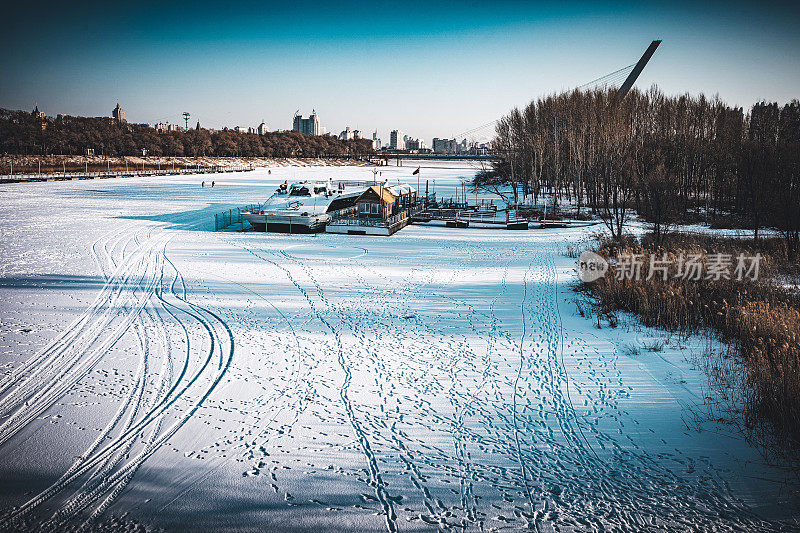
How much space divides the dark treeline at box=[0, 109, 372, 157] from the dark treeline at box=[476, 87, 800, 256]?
79.6 metres

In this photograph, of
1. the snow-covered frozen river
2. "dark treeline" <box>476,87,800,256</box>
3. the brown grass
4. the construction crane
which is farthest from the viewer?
the construction crane

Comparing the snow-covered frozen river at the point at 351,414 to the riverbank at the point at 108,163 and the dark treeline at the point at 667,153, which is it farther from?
the riverbank at the point at 108,163

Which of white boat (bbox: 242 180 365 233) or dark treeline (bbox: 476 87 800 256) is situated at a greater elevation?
dark treeline (bbox: 476 87 800 256)

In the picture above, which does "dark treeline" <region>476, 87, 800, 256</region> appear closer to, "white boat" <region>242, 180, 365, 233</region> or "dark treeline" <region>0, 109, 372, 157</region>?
"white boat" <region>242, 180, 365, 233</region>

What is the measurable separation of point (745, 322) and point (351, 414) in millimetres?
7341

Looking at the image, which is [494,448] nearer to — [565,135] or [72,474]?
[72,474]

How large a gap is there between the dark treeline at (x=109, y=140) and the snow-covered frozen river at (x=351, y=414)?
3404 inches

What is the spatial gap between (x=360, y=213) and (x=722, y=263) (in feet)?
59.9

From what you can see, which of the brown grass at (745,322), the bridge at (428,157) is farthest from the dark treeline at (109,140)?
the brown grass at (745,322)

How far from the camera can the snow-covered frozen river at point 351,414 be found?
195 inches

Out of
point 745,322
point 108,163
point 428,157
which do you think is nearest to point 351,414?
point 745,322

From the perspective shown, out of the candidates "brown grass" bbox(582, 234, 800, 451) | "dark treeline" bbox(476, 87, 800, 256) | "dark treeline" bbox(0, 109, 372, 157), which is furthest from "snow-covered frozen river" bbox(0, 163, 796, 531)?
"dark treeline" bbox(0, 109, 372, 157)

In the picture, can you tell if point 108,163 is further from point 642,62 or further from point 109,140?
point 642,62

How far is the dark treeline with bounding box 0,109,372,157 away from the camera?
8144 cm
